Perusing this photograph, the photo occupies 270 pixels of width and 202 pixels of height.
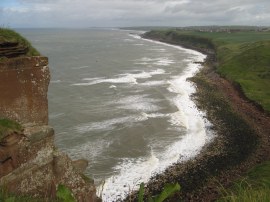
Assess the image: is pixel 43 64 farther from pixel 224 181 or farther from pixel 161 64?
pixel 161 64

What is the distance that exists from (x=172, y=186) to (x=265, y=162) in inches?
815

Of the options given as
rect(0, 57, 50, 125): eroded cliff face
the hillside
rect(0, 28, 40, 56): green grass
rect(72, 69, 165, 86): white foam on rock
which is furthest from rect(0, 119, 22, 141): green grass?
rect(72, 69, 165, 86): white foam on rock

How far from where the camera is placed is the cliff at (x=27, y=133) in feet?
37.0

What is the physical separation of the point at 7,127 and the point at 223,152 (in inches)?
782

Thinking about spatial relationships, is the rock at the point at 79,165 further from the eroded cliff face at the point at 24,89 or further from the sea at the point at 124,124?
the eroded cliff face at the point at 24,89

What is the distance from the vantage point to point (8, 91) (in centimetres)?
1192

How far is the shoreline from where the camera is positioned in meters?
22.1

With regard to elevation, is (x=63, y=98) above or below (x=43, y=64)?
below

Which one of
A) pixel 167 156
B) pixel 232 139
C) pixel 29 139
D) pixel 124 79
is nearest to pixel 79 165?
pixel 29 139

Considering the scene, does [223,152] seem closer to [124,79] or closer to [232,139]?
[232,139]

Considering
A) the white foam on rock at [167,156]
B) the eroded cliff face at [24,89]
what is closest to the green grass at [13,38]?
the eroded cliff face at [24,89]

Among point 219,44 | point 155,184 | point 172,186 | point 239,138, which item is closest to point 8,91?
point 172,186

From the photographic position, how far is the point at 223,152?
2767cm

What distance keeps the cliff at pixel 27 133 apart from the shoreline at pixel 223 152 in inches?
245
